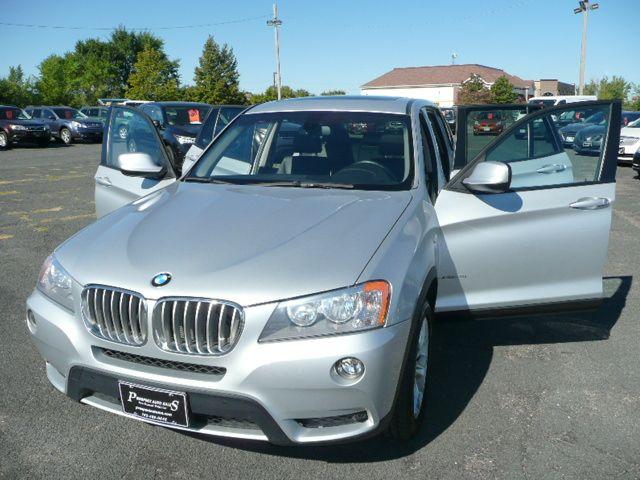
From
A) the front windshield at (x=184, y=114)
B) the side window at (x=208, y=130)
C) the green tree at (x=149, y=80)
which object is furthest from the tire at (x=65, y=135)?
the green tree at (x=149, y=80)

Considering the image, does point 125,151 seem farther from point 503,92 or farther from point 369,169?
point 503,92

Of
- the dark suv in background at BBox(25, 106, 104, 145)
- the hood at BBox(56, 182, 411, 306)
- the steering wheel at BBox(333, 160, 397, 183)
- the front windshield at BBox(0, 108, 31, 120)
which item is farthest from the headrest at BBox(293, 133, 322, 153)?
the dark suv in background at BBox(25, 106, 104, 145)

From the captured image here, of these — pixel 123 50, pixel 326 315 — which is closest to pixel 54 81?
pixel 123 50

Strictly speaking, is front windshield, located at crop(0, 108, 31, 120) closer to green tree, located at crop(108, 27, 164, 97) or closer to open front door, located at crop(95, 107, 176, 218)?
open front door, located at crop(95, 107, 176, 218)

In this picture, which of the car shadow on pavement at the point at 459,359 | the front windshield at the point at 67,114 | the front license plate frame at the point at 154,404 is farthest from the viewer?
the front windshield at the point at 67,114

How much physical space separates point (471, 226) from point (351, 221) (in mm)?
903

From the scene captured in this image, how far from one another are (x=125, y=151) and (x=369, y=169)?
2468mm

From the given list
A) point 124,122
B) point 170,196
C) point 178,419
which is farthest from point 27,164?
point 178,419

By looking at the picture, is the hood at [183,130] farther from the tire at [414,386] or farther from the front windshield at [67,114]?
the front windshield at [67,114]

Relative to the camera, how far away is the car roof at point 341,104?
4156 mm

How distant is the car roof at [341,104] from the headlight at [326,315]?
2.04 m

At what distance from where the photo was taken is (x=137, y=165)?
14.1ft

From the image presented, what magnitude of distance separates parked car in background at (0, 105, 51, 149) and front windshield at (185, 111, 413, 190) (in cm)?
2302

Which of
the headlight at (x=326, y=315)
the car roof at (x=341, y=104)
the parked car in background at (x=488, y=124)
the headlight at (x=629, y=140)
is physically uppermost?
the car roof at (x=341, y=104)
